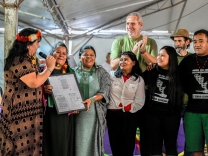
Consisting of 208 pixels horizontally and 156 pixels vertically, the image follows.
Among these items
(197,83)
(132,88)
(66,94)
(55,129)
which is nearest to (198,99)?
(197,83)

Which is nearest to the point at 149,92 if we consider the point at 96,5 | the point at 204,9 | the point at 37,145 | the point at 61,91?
the point at 61,91

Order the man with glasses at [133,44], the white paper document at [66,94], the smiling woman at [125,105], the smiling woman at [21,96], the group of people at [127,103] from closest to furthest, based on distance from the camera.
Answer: the smiling woman at [21,96]
the group of people at [127,103]
the white paper document at [66,94]
the smiling woman at [125,105]
the man with glasses at [133,44]

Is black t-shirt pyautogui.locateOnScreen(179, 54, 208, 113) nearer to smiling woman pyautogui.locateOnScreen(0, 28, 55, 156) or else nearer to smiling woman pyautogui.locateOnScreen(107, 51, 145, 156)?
smiling woman pyautogui.locateOnScreen(107, 51, 145, 156)

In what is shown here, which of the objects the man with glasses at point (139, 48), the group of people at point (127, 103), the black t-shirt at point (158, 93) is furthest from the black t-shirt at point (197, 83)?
the man with glasses at point (139, 48)

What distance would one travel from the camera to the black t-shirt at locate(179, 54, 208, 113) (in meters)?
2.69

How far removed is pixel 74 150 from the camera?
284 cm

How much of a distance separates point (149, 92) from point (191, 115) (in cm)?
47

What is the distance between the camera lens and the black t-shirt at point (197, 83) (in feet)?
8.82

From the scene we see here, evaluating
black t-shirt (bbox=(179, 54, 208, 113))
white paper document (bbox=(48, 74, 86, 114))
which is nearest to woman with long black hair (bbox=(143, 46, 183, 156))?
black t-shirt (bbox=(179, 54, 208, 113))

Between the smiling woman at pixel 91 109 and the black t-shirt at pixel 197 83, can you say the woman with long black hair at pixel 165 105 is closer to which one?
the black t-shirt at pixel 197 83

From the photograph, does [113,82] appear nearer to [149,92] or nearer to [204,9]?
[149,92]

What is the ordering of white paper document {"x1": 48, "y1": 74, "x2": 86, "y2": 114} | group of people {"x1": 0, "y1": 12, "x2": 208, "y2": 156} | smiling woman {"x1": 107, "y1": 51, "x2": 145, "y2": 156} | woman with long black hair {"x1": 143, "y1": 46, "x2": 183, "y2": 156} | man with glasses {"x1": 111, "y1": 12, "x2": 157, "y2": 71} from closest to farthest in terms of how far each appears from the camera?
group of people {"x1": 0, "y1": 12, "x2": 208, "y2": 156} → white paper document {"x1": 48, "y1": 74, "x2": 86, "y2": 114} → woman with long black hair {"x1": 143, "y1": 46, "x2": 183, "y2": 156} → smiling woman {"x1": 107, "y1": 51, "x2": 145, "y2": 156} → man with glasses {"x1": 111, "y1": 12, "x2": 157, "y2": 71}

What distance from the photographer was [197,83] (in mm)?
2729

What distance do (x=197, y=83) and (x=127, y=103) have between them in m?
0.72
